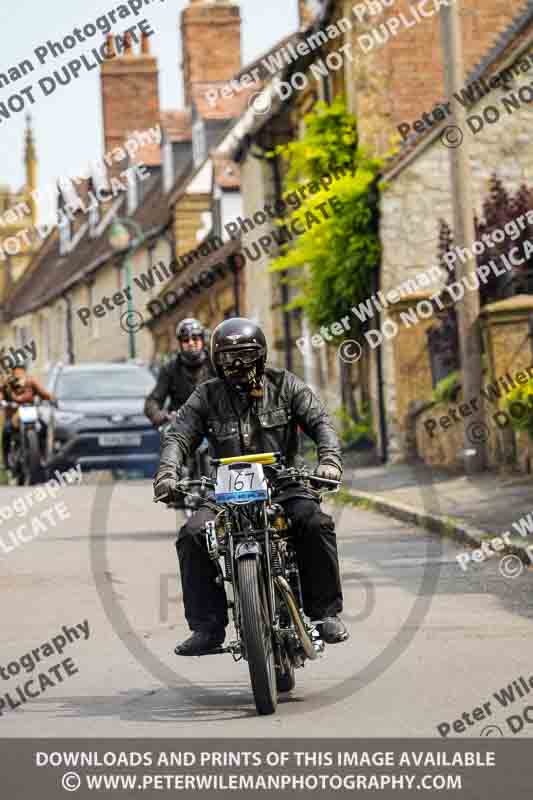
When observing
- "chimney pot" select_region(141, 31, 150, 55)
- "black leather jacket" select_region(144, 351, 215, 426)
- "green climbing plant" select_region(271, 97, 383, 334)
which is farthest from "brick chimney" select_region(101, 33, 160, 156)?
"black leather jacket" select_region(144, 351, 215, 426)

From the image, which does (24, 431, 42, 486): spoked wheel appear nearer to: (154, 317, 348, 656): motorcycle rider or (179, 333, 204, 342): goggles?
(179, 333, 204, 342): goggles

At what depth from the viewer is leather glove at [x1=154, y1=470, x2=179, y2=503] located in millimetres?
7609

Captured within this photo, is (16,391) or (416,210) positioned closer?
(416,210)

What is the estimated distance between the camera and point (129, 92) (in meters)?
65.8

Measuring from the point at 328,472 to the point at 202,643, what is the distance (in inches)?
36.8

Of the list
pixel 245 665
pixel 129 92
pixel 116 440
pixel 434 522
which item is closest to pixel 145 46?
pixel 129 92

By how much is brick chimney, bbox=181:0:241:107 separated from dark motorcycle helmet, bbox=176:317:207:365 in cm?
3961

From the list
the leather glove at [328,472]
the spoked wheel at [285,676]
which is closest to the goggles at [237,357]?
the leather glove at [328,472]

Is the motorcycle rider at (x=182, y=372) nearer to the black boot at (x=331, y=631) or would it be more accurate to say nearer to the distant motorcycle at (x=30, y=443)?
the black boot at (x=331, y=631)

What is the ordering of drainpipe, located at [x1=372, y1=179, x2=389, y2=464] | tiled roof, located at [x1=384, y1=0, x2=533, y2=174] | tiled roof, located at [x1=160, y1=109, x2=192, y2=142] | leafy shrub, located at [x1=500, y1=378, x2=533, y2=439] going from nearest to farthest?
leafy shrub, located at [x1=500, y1=378, x2=533, y2=439] < tiled roof, located at [x1=384, y1=0, x2=533, y2=174] < drainpipe, located at [x1=372, y1=179, x2=389, y2=464] < tiled roof, located at [x1=160, y1=109, x2=192, y2=142]

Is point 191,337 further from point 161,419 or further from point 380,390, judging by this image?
point 380,390

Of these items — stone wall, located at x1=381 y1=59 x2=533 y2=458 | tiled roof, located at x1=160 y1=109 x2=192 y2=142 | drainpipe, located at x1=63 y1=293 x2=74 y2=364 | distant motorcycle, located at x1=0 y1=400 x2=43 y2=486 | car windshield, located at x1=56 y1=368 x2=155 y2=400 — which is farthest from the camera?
drainpipe, located at x1=63 y1=293 x2=74 y2=364
